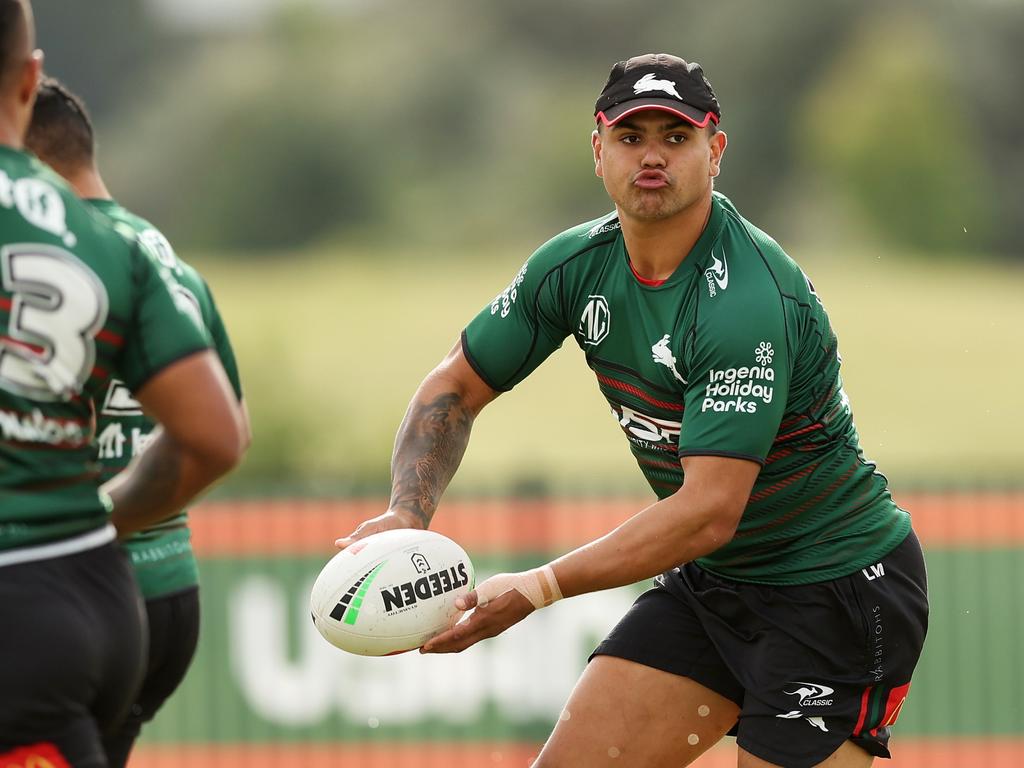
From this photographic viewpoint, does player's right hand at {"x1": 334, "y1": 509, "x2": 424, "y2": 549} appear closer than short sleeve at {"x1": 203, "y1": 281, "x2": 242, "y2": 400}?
No

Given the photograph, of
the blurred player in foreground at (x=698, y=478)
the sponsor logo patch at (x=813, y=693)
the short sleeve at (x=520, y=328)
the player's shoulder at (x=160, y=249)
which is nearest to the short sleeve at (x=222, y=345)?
the player's shoulder at (x=160, y=249)

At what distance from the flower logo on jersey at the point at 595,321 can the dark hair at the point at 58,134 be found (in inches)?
66.3

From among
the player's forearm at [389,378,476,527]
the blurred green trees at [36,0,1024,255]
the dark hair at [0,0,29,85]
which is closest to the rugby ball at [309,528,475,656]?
the player's forearm at [389,378,476,527]

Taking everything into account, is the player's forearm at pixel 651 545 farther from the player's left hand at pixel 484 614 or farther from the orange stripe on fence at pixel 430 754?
the orange stripe on fence at pixel 430 754

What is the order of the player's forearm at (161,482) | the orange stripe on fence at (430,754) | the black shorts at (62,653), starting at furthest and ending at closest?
the orange stripe on fence at (430,754)
the player's forearm at (161,482)
the black shorts at (62,653)

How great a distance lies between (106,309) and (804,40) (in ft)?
214

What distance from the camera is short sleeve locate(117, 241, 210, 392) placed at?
12.0 ft

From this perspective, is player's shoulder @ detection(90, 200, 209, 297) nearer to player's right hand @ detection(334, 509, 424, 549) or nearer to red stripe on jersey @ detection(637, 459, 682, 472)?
player's right hand @ detection(334, 509, 424, 549)

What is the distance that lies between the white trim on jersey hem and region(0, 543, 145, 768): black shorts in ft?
0.04

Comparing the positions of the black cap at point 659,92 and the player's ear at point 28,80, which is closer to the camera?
the player's ear at point 28,80

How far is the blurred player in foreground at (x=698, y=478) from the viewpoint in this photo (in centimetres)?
486

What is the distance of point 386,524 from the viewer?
519cm

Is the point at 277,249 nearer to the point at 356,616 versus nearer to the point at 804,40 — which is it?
the point at 804,40

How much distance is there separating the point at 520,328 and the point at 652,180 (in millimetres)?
757
